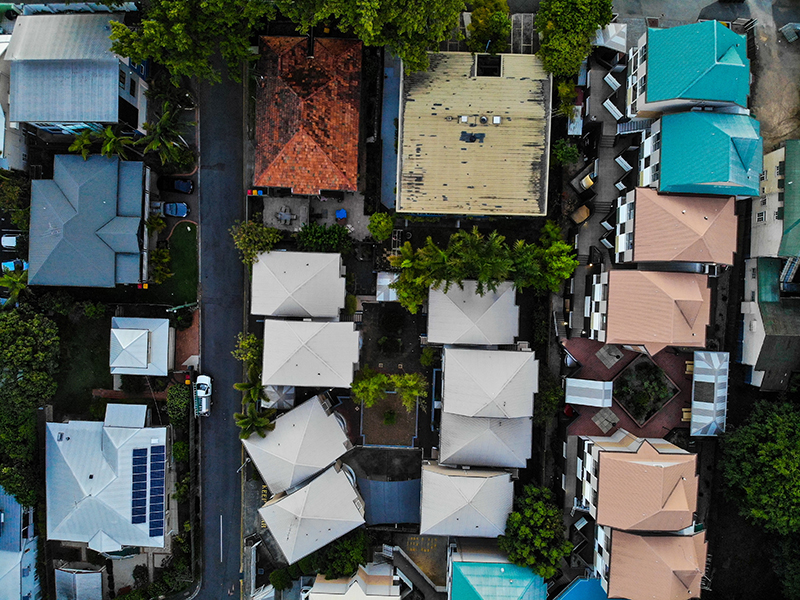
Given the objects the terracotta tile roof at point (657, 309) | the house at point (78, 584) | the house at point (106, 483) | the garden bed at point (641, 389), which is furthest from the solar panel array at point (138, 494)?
the garden bed at point (641, 389)

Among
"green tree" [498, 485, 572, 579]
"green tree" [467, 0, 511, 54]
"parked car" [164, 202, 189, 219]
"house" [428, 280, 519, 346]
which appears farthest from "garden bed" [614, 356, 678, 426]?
"parked car" [164, 202, 189, 219]

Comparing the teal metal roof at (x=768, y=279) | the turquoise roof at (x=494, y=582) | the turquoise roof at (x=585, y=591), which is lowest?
the turquoise roof at (x=585, y=591)

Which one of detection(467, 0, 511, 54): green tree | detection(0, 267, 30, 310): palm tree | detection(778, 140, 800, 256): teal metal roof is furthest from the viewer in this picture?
detection(0, 267, 30, 310): palm tree

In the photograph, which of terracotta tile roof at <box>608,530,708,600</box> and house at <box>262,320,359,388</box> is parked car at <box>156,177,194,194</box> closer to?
house at <box>262,320,359,388</box>

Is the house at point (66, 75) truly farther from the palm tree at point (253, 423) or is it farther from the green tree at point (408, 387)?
the green tree at point (408, 387)

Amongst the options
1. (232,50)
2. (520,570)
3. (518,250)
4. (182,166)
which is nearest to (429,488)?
(520,570)

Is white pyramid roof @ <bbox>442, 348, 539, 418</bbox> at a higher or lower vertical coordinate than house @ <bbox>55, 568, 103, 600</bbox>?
higher

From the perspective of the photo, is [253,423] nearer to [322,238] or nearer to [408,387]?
[408,387]
